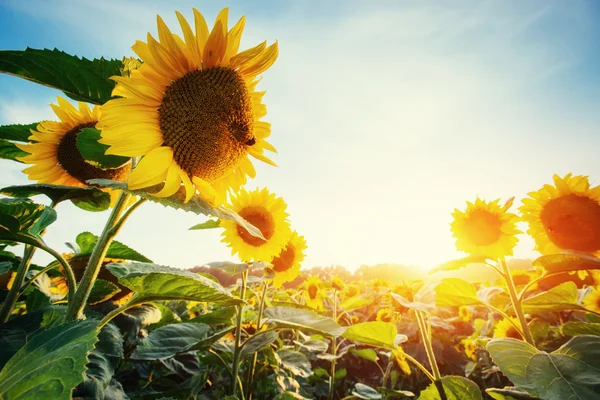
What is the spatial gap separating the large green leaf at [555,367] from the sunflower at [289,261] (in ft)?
7.79

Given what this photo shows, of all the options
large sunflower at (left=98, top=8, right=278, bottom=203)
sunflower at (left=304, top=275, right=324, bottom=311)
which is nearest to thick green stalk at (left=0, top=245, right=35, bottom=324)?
large sunflower at (left=98, top=8, right=278, bottom=203)

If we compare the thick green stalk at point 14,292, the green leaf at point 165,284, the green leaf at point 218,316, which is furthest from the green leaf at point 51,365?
the green leaf at point 218,316

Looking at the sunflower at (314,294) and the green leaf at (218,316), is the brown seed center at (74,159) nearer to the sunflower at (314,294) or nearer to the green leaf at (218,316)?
the green leaf at (218,316)

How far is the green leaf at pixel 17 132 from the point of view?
1.42m

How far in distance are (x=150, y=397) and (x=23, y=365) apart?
5.67ft

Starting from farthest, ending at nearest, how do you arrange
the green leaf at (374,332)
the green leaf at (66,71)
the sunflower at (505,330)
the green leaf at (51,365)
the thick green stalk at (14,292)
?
the sunflower at (505,330) → the green leaf at (374,332) → the thick green stalk at (14,292) → the green leaf at (66,71) → the green leaf at (51,365)

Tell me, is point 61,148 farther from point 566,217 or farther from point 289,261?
point 566,217

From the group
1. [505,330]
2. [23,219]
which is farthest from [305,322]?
[505,330]

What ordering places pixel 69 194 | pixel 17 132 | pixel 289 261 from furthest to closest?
pixel 289 261
pixel 17 132
pixel 69 194

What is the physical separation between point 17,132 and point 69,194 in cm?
47

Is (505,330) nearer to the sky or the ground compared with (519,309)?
nearer to the ground

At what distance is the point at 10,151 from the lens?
1.60m

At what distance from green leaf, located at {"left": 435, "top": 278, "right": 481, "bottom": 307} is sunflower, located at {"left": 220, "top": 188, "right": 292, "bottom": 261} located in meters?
1.57

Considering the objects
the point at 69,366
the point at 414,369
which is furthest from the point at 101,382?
the point at 414,369
